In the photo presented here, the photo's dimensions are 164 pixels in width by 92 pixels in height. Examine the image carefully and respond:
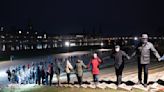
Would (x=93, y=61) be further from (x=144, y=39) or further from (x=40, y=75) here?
(x=40, y=75)

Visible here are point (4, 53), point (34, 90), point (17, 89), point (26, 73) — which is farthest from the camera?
point (4, 53)

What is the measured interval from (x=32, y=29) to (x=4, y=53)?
127666 mm

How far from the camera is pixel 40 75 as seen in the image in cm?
2203

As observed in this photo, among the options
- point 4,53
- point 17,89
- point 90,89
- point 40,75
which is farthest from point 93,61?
point 4,53

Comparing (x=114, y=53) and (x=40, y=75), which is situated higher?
(x=114, y=53)

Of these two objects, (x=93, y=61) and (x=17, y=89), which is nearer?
(x=93, y=61)

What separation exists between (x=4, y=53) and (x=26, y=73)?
44508 millimetres

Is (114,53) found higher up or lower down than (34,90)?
higher up

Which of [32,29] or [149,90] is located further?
[32,29]

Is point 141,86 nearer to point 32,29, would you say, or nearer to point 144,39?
point 144,39

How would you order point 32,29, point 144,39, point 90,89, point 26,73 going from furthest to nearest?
point 32,29, point 26,73, point 90,89, point 144,39

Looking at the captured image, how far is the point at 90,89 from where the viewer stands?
13359 millimetres

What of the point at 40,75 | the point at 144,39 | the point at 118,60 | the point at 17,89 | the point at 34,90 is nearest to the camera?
the point at 144,39

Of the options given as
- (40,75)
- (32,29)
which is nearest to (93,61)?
(40,75)
